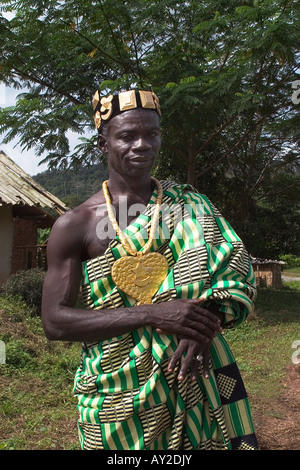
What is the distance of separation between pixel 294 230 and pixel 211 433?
12031 mm

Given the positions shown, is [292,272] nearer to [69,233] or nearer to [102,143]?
[102,143]

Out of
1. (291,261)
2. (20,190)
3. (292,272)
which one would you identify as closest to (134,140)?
(20,190)

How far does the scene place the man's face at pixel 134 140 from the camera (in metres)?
1.80

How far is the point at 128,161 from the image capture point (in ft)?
5.95

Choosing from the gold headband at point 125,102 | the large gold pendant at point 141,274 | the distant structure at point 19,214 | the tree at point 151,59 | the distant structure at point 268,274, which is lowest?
the distant structure at point 268,274

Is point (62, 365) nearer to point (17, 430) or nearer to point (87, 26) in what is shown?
point (17, 430)

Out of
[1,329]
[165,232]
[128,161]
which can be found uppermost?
[128,161]

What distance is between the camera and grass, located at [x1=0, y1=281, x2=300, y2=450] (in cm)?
426

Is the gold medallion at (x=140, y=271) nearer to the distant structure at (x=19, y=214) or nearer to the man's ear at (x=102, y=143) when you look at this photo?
the man's ear at (x=102, y=143)

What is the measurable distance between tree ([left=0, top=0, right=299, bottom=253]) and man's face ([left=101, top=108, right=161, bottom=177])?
17.7ft

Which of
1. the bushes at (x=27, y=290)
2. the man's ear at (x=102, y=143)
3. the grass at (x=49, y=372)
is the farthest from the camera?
the bushes at (x=27, y=290)

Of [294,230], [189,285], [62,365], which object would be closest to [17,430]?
[62,365]

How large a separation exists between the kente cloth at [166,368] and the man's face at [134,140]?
8.4 inches

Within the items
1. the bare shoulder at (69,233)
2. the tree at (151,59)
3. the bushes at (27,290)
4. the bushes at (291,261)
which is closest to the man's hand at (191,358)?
the bare shoulder at (69,233)
